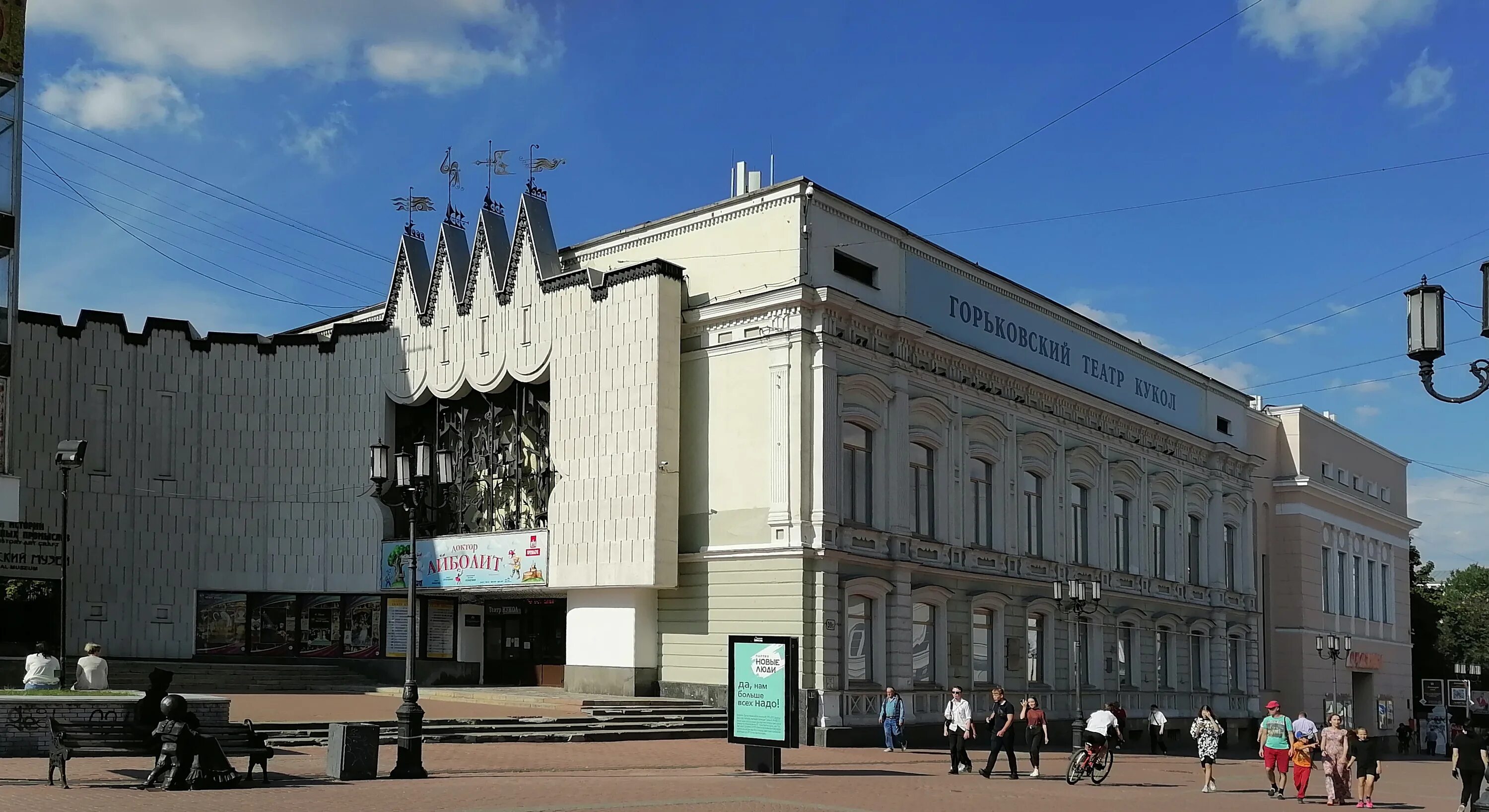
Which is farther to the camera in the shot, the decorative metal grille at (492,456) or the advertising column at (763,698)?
the decorative metal grille at (492,456)

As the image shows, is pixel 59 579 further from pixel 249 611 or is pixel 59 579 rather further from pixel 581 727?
pixel 581 727

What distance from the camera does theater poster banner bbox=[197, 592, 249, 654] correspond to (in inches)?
1628

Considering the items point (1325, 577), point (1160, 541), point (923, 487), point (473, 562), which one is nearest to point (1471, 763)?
point (923, 487)

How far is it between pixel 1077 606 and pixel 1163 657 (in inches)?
565

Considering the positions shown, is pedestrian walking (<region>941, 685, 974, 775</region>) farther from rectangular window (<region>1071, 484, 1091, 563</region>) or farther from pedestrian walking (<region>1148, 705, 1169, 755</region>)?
rectangular window (<region>1071, 484, 1091, 563</region>)

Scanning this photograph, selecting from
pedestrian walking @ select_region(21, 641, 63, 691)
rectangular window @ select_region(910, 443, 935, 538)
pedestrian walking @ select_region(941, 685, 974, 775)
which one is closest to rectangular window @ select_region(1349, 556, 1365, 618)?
rectangular window @ select_region(910, 443, 935, 538)

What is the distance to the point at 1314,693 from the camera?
5691cm

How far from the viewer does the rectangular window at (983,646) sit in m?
38.6

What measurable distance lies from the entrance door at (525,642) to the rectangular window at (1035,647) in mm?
13014

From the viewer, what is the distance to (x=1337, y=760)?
80.4 feet

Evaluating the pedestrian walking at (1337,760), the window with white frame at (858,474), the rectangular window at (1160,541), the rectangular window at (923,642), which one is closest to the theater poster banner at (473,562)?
the window with white frame at (858,474)

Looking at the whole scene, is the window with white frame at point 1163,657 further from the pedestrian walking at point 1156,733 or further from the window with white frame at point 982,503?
the window with white frame at point 982,503

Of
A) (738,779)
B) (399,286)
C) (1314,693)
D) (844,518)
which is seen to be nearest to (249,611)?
(399,286)

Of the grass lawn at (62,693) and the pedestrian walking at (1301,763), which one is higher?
the grass lawn at (62,693)
